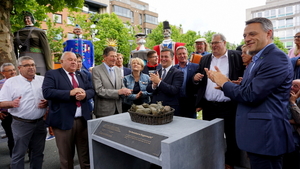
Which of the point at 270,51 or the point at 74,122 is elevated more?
the point at 270,51

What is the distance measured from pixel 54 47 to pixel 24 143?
1803cm

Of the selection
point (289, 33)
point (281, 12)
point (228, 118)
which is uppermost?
point (281, 12)

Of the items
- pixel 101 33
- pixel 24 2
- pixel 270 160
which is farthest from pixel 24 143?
pixel 101 33

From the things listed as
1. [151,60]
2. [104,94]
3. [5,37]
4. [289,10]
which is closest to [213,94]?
[104,94]

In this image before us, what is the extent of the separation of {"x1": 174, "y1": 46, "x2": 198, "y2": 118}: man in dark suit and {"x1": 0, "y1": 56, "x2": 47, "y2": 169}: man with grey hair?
2323 mm

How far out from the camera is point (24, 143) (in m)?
3.10

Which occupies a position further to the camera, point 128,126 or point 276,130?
point 128,126

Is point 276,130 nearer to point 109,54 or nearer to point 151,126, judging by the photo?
point 151,126

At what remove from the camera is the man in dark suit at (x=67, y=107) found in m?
2.98

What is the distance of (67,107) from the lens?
303cm

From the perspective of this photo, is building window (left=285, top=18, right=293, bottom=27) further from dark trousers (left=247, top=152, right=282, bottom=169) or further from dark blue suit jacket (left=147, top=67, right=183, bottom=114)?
dark trousers (left=247, top=152, right=282, bottom=169)

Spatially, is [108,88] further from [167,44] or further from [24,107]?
[167,44]

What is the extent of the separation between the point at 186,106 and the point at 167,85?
3.40 ft

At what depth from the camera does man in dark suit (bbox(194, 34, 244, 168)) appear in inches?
122
